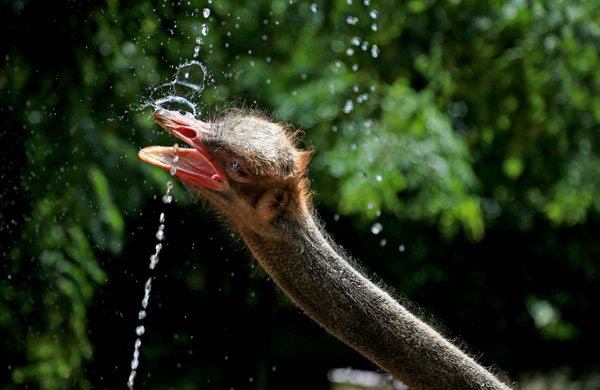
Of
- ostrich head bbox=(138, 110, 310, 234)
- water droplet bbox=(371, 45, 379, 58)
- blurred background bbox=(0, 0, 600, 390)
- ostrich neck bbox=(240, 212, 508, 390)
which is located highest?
water droplet bbox=(371, 45, 379, 58)

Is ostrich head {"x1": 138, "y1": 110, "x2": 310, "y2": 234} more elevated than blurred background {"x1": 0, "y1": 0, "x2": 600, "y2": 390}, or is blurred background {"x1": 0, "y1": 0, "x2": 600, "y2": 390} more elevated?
blurred background {"x1": 0, "y1": 0, "x2": 600, "y2": 390}

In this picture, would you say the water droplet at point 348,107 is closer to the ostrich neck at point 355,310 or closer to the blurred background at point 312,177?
the blurred background at point 312,177

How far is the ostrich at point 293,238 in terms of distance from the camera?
151 centimetres

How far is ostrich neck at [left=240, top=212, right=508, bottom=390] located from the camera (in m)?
1.65

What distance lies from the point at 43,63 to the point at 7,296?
80 cm

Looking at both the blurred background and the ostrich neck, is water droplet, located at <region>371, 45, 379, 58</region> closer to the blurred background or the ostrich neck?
the blurred background

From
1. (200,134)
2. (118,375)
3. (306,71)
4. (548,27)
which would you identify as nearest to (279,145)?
(200,134)

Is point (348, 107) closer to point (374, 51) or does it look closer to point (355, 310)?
point (374, 51)

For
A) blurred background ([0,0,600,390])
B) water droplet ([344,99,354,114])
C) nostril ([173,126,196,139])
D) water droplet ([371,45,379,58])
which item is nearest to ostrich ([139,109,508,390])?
nostril ([173,126,196,139])

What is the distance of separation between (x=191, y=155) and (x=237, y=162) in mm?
94

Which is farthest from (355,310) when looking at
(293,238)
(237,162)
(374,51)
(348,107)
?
(374,51)

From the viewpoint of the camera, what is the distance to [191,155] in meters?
1.52

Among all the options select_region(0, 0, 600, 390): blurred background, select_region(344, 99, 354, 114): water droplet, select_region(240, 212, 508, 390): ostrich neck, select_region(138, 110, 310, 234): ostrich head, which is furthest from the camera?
select_region(344, 99, 354, 114): water droplet

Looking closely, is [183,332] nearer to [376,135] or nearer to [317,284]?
[376,135]
